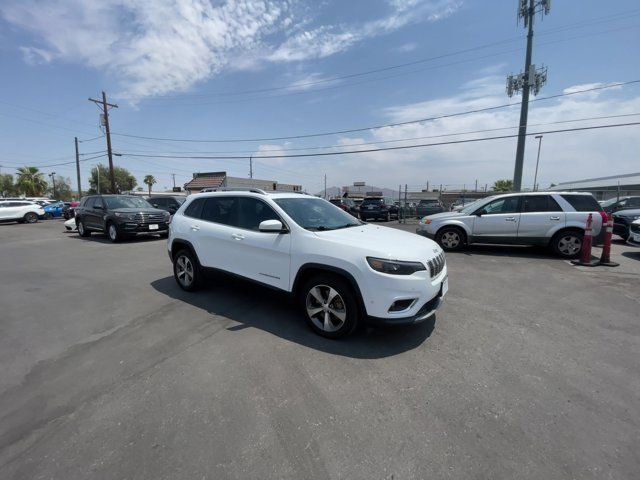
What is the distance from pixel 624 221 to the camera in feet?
34.6

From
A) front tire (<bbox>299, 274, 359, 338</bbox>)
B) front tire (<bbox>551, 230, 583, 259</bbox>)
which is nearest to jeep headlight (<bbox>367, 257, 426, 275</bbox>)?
front tire (<bbox>299, 274, 359, 338</bbox>)

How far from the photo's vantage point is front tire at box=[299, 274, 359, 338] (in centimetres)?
348

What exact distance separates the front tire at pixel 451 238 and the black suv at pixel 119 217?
32.7ft

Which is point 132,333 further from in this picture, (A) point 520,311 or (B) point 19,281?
(A) point 520,311

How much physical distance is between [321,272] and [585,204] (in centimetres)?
805

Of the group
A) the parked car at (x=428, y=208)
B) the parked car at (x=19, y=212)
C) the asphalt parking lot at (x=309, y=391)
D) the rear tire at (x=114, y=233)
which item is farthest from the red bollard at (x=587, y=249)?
the parked car at (x=19, y=212)

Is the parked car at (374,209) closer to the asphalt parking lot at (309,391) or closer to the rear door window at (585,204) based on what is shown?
the rear door window at (585,204)

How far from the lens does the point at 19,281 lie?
21.2ft

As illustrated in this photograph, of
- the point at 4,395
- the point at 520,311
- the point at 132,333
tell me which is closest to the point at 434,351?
the point at 520,311

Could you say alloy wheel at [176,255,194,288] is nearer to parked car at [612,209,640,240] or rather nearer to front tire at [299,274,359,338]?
front tire at [299,274,359,338]

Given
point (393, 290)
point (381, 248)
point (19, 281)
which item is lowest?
point (19, 281)

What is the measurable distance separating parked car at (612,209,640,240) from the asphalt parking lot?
722 centimetres

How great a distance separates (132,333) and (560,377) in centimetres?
469

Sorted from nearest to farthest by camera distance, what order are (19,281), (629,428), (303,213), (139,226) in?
1. (629,428)
2. (303,213)
3. (19,281)
4. (139,226)
